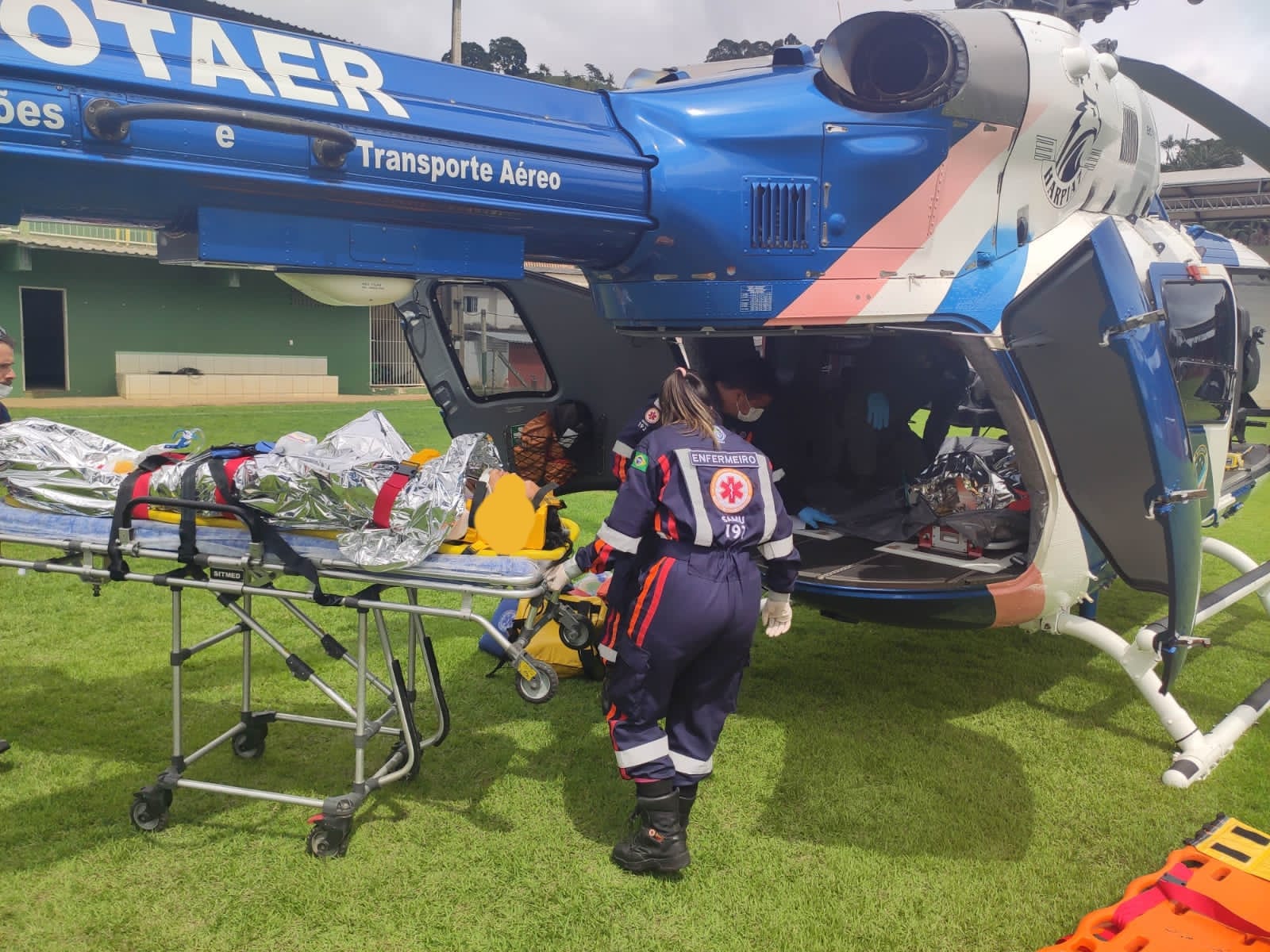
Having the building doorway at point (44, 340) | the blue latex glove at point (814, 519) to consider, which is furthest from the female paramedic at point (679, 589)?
the building doorway at point (44, 340)

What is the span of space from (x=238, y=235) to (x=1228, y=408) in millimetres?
4492

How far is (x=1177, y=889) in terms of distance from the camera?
3.11m

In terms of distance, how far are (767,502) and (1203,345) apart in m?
2.54

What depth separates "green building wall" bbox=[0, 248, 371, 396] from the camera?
61.0ft

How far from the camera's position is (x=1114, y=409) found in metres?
3.84

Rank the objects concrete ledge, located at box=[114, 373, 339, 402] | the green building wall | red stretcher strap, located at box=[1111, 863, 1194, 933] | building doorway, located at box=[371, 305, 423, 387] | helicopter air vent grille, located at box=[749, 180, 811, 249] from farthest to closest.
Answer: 1. building doorway, located at box=[371, 305, 423, 387]
2. concrete ledge, located at box=[114, 373, 339, 402]
3. the green building wall
4. helicopter air vent grille, located at box=[749, 180, 811, 249]
5. red stretcher strap, located at box=[1111, 863, 1194, 933]

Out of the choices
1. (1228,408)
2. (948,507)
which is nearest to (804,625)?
(948,507)

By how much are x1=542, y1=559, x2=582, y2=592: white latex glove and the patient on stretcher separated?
170mm

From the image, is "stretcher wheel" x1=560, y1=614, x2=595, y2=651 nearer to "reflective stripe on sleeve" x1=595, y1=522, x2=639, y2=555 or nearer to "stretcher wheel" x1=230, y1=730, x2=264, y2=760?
"reflective stripe on sleeve" x1=595, y1=522, x2=639, y2=555

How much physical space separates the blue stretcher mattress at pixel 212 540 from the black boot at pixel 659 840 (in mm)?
908

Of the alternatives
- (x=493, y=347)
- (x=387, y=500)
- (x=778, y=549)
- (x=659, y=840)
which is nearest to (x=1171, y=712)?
(x=778, y=549)

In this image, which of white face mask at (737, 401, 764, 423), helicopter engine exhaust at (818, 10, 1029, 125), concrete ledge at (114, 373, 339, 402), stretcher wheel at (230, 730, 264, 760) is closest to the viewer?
helicopter engine exhaust at (818, 10, 1029, 125)

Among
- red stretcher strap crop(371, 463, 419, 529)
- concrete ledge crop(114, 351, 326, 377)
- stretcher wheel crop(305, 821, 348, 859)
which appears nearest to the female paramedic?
red stretcher strap crop(371, 463, 419, 529)

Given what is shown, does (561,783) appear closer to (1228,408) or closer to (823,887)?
(823,887)
